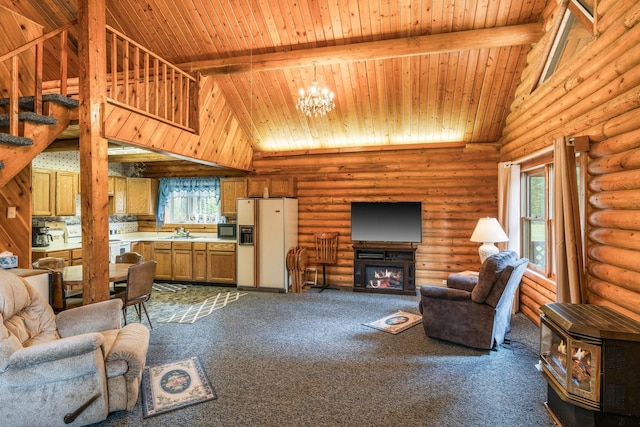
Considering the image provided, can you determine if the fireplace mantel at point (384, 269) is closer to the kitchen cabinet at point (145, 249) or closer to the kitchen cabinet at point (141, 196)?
the kitchen cabinet at point (145, 249)

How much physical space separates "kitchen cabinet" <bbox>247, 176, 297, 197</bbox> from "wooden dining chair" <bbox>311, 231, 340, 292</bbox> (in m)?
1.00

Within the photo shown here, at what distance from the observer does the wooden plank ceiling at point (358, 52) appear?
14.3ft

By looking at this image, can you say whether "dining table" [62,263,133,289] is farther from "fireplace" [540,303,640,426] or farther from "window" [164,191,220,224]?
"fireplace" [540,303,640,426]

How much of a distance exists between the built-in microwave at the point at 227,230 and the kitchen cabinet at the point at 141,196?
1814 millimetres

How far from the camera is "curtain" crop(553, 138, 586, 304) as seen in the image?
3.22 meters

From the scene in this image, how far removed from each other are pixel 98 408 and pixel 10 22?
4300 millimetres

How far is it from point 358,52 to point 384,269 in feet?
11.6

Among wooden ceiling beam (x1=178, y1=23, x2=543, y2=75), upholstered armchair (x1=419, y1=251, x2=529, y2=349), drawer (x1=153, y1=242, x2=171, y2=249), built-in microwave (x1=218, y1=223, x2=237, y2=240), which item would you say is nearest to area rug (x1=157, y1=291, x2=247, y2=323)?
built-in microwave (x1=218, y1=223, x2=237, y2=240)

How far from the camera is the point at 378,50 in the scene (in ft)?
15.2

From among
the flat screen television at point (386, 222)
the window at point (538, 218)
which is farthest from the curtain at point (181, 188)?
the window at point (538, 218)

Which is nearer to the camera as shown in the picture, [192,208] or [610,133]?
[610,133]

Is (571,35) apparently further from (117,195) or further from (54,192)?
(117,195)

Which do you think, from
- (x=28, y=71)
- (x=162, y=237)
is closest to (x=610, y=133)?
(x=28, y=71)

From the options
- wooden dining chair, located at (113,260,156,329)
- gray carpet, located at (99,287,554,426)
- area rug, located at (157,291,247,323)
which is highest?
wooden dining chair, located at (113,260,156,329)
